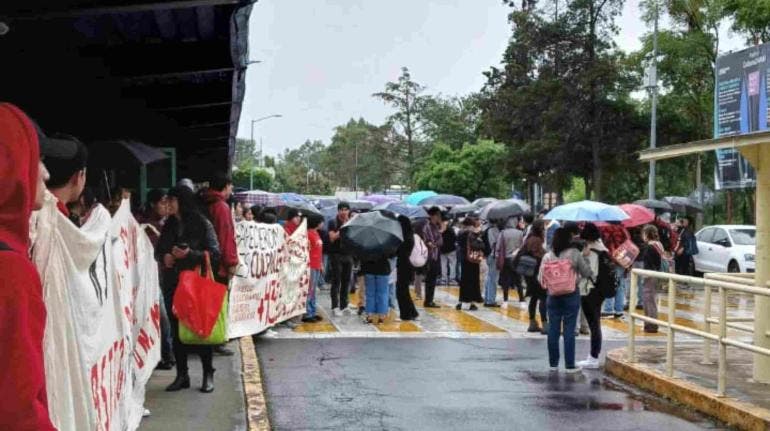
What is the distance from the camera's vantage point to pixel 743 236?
86.4 feet

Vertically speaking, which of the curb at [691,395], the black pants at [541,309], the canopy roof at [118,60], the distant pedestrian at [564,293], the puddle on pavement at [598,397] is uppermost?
the canopy roof at [118,60]

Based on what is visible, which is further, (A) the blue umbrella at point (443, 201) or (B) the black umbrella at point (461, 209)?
(A) the blue umbrella at point (443, 201)

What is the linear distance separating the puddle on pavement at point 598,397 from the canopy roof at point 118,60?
4.31 meters

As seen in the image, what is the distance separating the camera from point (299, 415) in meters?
8.15

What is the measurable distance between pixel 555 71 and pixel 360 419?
3167 cm

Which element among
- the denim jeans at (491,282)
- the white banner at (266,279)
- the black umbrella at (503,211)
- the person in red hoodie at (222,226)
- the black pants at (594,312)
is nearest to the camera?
the person in red hoodie at (222,226)

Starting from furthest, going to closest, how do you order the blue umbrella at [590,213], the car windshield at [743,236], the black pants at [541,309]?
the car windshield at [743,236] < the blue umbrella at [590,213] < the black pants at [541,309]

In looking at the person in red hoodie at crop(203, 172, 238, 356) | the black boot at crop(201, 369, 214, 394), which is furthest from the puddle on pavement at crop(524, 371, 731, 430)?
the person in red hoodie at crop(203, 172, 238, 356)

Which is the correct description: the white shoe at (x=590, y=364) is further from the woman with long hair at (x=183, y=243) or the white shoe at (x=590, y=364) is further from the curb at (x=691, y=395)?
the woman with long hair at (x=183, y=243)

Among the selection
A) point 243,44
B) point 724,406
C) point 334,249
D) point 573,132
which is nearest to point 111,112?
point 334,249

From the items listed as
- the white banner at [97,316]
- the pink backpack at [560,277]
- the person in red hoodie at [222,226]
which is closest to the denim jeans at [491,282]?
the pink backpack at [560,277]

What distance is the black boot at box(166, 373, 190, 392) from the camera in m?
8.40

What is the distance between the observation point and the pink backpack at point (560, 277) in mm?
10156

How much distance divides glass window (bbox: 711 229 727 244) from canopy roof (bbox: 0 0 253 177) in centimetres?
1651
